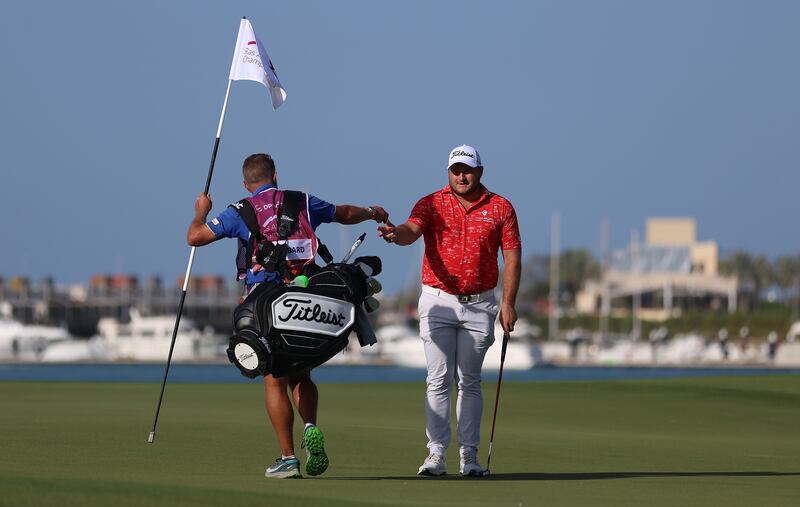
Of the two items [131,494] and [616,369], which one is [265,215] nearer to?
[131,494]

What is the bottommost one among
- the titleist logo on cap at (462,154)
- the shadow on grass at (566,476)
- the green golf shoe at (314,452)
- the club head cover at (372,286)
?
the shadow on grass at (566,476)

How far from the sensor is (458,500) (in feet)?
27.9

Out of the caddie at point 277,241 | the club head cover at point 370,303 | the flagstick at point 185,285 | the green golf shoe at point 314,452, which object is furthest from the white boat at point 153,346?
the green golf shoe at point 314,452

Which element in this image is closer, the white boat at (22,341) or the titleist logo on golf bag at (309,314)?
the titleist logo on golf bag at (309,314)

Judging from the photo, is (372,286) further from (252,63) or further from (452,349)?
(252,63)

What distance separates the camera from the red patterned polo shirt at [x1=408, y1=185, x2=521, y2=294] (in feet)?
35.1

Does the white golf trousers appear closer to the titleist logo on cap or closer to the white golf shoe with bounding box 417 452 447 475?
the white golf shoe with bounding box 417 452 447 475

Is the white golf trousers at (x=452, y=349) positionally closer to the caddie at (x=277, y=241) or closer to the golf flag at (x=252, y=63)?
the caddie at (x=277, y=241)

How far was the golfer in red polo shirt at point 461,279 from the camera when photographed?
10664mm

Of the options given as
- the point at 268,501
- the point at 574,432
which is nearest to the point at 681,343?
the point at 574,432

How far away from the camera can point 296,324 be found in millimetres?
9484

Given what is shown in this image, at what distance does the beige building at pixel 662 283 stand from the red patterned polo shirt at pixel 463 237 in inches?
5988

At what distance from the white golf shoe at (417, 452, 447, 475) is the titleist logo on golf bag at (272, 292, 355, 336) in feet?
3.98

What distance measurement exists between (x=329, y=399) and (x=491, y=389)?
11.1 ft
